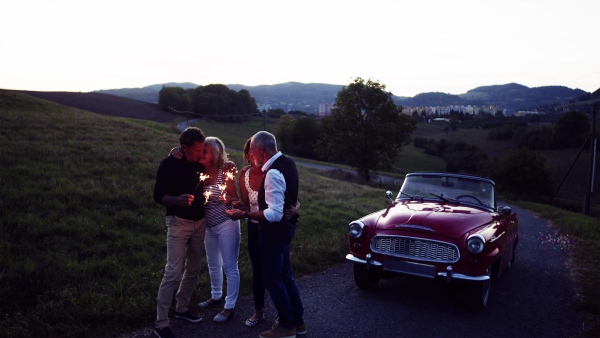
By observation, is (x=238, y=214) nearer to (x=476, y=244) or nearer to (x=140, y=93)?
(x=476, y=244)

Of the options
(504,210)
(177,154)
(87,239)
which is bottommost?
(87,239)

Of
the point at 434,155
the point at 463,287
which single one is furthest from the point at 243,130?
the point at 463,287

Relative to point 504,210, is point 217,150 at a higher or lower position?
higher

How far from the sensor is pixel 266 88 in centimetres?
15200

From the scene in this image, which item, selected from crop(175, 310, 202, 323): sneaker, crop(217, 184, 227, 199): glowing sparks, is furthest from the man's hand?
crop(175, 310, 202, 323): sneaker

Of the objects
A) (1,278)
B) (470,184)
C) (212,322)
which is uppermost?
(470,184)

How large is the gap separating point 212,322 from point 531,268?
625 centimetres

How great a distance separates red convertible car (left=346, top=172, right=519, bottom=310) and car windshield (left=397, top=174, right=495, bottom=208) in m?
0.04

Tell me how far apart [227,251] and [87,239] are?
10.5ft

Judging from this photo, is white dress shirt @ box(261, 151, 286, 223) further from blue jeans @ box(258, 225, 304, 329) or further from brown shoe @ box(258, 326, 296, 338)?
brown shoe @ box(258, 326, 296, 338)

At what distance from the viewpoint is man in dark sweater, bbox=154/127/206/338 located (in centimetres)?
428

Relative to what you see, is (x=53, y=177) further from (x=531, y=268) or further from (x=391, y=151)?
(x=391, y=151)

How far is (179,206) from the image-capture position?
4348 millimetres

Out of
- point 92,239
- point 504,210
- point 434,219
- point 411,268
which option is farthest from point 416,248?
point 92,239
